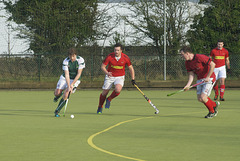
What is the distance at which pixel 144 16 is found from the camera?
35406 mm

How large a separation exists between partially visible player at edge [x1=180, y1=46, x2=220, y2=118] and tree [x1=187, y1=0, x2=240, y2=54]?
1883cm

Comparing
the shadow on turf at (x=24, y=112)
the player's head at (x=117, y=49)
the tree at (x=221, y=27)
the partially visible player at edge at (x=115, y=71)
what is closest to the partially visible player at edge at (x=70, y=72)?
the partially visible player at edge at (x=115, y=71)

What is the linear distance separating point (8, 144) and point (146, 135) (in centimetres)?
251

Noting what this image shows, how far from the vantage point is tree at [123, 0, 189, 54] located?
1367 inches

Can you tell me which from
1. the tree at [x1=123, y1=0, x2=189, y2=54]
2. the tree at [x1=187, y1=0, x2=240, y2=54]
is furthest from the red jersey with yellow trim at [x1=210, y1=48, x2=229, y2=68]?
the tree at [x1=123, y1=0, x2=189, y2=54]

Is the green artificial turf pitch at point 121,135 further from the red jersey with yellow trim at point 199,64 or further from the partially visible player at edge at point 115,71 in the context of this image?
the red jersey with yellow trim at point 199,64

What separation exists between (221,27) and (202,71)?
764 inches

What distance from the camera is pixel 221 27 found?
3081 centimetres

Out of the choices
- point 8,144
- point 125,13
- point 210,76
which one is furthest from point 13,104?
point 125,13

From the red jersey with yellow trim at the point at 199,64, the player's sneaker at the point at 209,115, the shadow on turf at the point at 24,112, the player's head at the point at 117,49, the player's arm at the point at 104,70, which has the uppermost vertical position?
the player's head at the point at 117,49

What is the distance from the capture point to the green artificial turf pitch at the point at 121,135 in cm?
762

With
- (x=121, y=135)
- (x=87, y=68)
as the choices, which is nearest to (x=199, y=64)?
(x=121, y=135)

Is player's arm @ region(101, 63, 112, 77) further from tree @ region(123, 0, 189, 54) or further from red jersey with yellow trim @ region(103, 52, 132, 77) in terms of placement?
tree @ region(123, 0, 189, 54)

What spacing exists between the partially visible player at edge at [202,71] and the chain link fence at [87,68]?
1395cm
